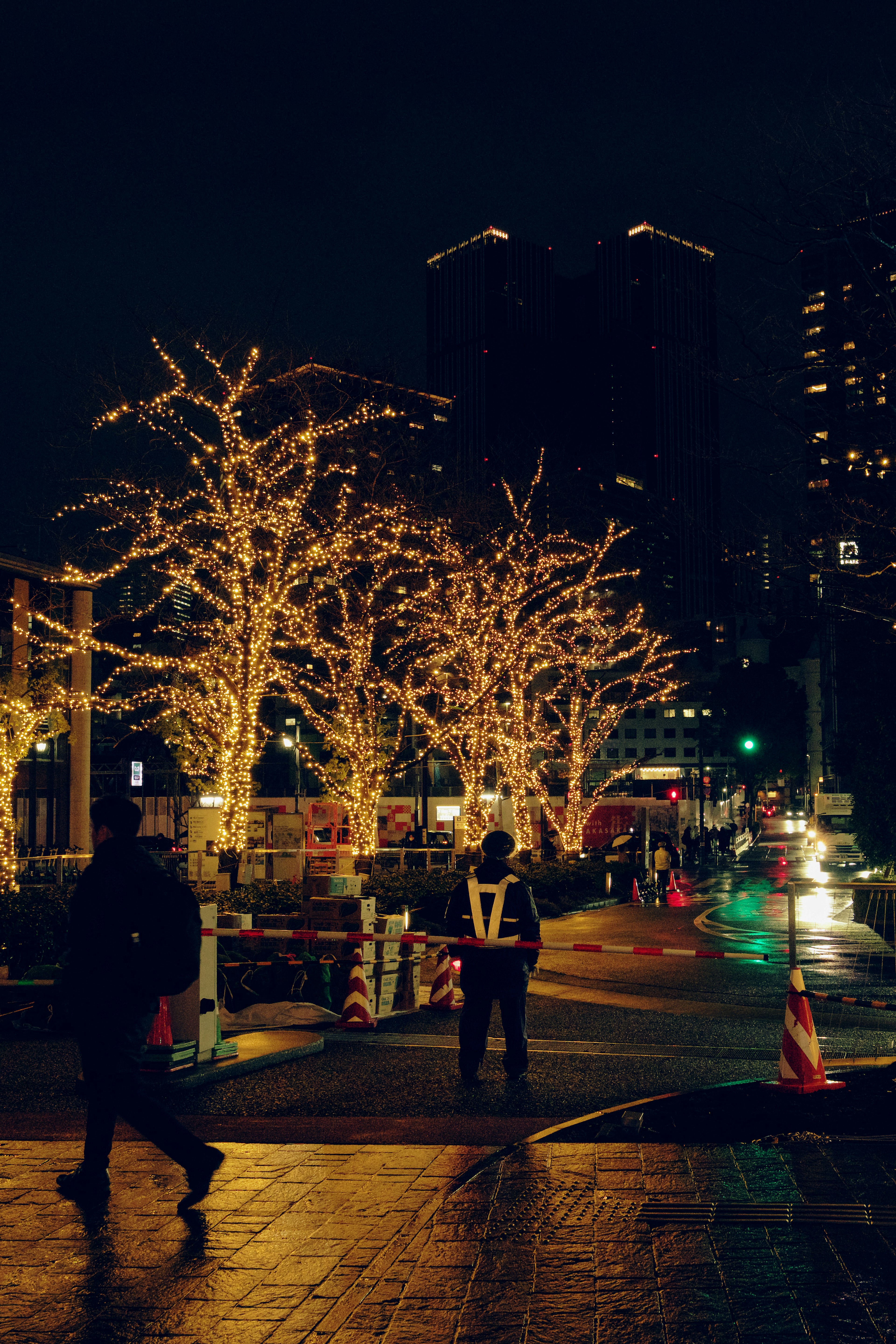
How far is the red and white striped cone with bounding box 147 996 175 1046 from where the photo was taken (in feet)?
28.3

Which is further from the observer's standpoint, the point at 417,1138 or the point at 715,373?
the point at 715,373

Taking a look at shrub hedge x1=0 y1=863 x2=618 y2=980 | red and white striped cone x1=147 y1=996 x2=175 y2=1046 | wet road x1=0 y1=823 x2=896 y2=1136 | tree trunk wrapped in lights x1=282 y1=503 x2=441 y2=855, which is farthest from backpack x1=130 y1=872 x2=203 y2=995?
tree trunk wrapped in lights x1=282 y1=503 x2=441 y2=855

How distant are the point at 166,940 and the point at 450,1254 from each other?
1.83 m

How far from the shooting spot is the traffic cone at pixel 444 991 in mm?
12578

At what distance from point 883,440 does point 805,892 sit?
998 inches

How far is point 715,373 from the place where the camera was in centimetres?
1052

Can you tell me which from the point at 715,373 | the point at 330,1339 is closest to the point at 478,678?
the point at 715,373

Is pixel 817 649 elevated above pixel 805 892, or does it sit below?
above

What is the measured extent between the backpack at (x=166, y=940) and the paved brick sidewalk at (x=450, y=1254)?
1.02m

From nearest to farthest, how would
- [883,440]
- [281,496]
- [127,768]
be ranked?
[883,440] < [281,496] < [127,768]

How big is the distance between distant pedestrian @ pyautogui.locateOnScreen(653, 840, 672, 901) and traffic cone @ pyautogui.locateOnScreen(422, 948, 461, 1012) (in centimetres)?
1764

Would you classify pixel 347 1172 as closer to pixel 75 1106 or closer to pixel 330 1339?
pixel 330 1339

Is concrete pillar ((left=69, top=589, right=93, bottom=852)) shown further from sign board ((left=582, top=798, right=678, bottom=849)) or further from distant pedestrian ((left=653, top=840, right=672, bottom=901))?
distant pedestrian ((left=653, top=840, right=672, bottom=901))

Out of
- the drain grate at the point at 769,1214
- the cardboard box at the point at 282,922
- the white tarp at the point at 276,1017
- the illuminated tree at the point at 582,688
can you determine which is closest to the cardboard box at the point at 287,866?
the illuminated tree at the point at 582,688
